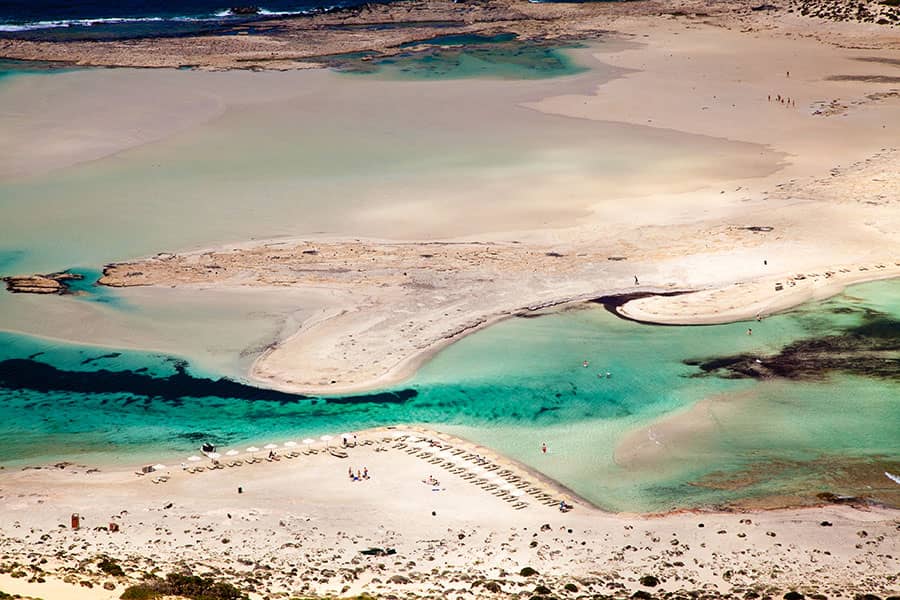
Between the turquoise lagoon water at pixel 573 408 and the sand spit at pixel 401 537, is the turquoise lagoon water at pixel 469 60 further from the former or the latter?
the sand spit at pixel 401 537

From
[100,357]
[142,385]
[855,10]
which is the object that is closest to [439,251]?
[142,385]

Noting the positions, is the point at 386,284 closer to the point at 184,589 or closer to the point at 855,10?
the point at 184,589

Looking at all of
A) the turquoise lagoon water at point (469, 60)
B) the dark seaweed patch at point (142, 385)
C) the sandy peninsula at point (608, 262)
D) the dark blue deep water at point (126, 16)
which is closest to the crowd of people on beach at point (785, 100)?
the sandy peninsula at point (608, 262)

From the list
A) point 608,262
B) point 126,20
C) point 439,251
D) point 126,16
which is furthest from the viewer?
point 126,16

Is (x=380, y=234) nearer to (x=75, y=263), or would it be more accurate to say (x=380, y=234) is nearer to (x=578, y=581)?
(x=75, y=263)

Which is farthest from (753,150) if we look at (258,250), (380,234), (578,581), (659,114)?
(578,581)

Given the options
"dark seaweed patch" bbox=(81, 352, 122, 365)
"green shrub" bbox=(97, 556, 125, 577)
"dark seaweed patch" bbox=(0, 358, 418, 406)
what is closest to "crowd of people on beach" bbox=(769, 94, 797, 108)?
"dark seaweed patch" bbox=(0, 358, 418, 406)
